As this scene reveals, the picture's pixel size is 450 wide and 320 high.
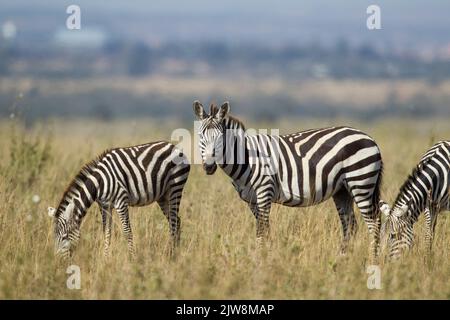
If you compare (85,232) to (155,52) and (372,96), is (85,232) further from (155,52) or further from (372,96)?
(155,52)

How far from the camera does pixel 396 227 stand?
9.94m

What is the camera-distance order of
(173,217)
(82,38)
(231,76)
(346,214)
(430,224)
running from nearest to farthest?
(430,224) < (173,217) < (346,214) < (231,76) < (82,38)

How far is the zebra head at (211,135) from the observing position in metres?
9.79

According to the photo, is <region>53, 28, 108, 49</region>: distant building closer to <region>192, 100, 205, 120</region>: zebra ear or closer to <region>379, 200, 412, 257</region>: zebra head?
<region>192, 100, 205, 120</region>: zebra ear

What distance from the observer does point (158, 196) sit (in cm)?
1068

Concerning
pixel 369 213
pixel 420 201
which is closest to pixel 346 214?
pixel 369 213

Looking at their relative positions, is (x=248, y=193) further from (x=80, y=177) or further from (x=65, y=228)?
(x=65, y=228)

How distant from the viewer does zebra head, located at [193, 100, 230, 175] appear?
9.79 metres

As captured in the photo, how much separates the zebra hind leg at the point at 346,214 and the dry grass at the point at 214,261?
143 millimetres

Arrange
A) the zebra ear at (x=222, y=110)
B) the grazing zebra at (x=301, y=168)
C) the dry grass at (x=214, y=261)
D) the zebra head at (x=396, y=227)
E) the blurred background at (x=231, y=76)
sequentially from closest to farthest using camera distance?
the dry grass at (x=214, y=261) → the zebra head at (x=396, y=227) → the zebra ear at (x=222, y=110) → the grazing zebra at (x=301, y=168) → the blurred background at (x=231, y=76)

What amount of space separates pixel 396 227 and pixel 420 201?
21.9 inches

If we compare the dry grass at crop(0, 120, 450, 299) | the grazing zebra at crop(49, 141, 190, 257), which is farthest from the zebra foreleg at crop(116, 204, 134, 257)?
the dry grass at crop(0, 120, 450, 299)

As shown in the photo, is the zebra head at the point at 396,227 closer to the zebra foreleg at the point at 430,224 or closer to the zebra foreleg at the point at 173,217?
the zebra foreleg at the point at 430,224

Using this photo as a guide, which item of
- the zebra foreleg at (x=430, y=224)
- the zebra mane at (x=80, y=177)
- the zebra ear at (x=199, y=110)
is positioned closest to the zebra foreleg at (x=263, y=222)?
the zebra ear at (x=199, y=110)
